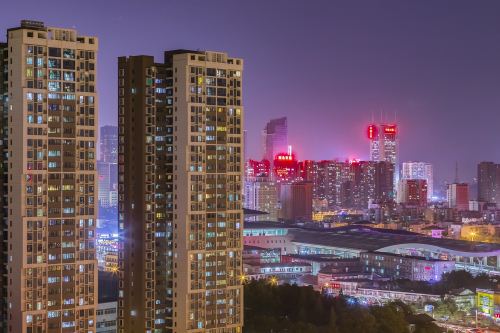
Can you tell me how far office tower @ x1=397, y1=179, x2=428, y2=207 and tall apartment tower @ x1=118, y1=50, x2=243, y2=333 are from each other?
3489 centimetres

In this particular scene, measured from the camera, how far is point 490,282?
70.7ft

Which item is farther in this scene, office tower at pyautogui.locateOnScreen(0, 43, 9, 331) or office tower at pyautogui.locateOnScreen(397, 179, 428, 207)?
office tower at pyautogui.locateOnScreen(397, 179, 428, 207)

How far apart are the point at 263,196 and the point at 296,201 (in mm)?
1883

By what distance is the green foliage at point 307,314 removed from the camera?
1398 centimetres

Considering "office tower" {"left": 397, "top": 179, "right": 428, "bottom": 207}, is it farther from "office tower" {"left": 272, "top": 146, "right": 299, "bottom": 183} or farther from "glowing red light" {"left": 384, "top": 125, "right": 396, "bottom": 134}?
"office tower" {"left": 272, "top": 146, "right": 299, "bottom": 183}

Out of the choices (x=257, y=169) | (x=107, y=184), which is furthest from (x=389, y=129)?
(x=107, y=184)

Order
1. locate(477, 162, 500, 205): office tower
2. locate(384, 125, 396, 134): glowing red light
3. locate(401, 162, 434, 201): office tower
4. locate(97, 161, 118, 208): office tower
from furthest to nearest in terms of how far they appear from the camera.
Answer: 1. locate(401, 162, 434, 201): office tower
2. locate(477, 162, 500, 205): office tower
3. locate(384, 125, 396, 134): glowing red light
4. locate(97, 161, 118, 208): office tower

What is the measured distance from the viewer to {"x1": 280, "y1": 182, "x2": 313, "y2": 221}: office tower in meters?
40.4

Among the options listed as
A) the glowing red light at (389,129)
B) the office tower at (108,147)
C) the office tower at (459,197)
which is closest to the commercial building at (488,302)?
the office tower at (108,147)

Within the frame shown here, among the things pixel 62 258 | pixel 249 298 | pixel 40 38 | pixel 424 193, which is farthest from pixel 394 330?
pixel 424 193

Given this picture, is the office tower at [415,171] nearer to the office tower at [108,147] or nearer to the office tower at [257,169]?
the office tower at [257,169]

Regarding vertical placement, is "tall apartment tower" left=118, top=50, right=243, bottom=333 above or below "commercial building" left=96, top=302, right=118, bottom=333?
above

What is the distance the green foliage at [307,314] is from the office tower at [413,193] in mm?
31861

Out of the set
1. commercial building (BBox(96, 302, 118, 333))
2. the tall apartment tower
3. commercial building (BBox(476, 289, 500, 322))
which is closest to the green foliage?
the tall apartment tower
